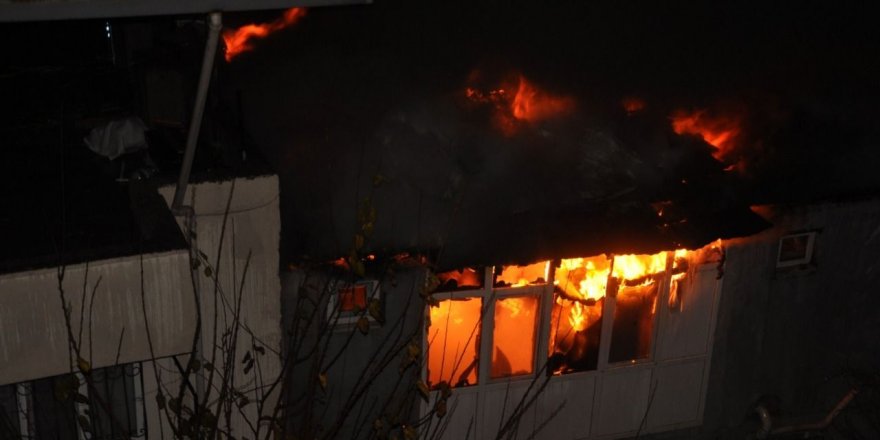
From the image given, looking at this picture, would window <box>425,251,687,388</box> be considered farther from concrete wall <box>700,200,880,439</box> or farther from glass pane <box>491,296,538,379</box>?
concrete wall <box>700,200,880,439</box>

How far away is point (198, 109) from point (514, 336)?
205 inches

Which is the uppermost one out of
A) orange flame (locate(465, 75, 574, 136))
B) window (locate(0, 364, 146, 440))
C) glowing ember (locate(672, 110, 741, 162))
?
orange flame (locate(465, 75, 574, 136))

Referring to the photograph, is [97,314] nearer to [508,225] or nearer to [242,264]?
→ [242,264]

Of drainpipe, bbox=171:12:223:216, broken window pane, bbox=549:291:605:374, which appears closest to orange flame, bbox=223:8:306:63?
drainpipe, bbox=171:12:223:216

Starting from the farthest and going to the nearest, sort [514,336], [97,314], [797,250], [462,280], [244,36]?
[797,250]
[514,336]
[462,280]
[244,36]
[97,314]

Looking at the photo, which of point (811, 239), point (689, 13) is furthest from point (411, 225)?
point (811, 239)

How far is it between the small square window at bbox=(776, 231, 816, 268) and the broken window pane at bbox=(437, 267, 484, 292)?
3.63m

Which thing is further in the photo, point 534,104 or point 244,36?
point 534,104

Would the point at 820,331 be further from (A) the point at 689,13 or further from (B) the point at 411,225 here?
(B) the point at 411,225

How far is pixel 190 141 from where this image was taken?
5508mm

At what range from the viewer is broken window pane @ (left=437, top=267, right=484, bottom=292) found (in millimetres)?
8883

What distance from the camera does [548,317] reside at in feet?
30.8

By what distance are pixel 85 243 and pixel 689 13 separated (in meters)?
6.90

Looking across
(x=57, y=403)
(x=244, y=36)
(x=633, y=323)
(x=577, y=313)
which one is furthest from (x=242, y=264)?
(x=633, y=323)
